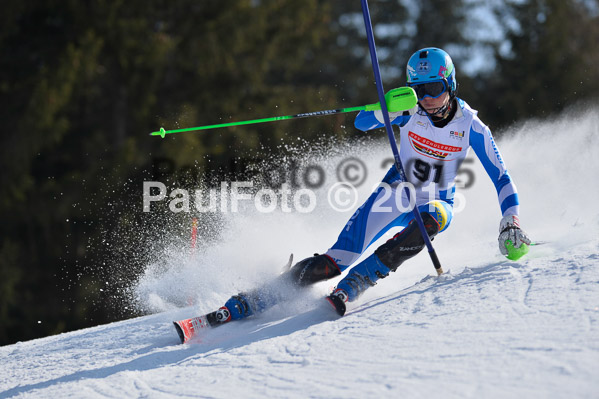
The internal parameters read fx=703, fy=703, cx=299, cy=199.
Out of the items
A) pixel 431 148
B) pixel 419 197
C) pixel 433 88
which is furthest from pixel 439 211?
pixel 433 88

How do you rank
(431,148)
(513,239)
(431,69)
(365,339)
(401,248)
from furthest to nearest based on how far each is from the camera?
(431,148), (431,69), (401,248), (513,239), (365,339)

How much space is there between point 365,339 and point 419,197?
132 cm

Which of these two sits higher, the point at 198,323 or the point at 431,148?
the point at 431,148

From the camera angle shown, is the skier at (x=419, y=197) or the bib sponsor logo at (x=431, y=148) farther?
the bib sponsor logo at (x=431, y=148)

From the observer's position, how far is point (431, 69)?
160 inches

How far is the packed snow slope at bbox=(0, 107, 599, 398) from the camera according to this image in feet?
8.63

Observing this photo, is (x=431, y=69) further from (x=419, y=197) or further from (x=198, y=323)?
(x=198, y=323)

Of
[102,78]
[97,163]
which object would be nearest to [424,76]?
[97,163]

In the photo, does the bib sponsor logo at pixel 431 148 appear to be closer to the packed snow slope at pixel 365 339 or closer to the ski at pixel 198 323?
the packed snow slope at pixel 365 339

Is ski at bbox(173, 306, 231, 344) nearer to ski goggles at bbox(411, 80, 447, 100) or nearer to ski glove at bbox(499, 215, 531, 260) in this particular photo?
ski glove at bbox(499, 215, 531, 260)

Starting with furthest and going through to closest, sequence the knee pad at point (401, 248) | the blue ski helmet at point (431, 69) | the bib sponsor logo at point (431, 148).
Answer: the bib sponsor logo at point (431, 148), the blue ski helmet at point (431, 69), the knee pad at point (401, 248)

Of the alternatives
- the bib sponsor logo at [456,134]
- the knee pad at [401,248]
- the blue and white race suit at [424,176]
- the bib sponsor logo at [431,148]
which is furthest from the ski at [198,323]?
the bib sponsor logo at [456,134]

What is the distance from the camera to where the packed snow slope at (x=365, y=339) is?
104 inches

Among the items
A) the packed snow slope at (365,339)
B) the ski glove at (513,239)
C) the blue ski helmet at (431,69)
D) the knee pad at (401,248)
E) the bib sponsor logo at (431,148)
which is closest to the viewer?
the packed snow slope at (365,339)
